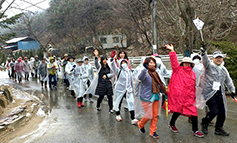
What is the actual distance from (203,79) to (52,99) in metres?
6.83

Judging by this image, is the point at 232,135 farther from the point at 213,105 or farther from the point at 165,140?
the point at 165,140

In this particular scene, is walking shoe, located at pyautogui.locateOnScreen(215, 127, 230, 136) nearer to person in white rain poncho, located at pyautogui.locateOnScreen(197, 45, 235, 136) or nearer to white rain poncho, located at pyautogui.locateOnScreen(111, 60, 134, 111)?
person in white rain poncho, located at pyautogui.locateOnScreen(197, 45, 235, 136)

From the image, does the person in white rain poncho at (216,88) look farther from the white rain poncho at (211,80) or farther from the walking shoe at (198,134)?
the walking shoe at (198,134)

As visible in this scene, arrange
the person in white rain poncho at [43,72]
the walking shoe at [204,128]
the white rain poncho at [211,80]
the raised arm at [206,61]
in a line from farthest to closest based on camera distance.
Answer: the person in white rain poncho at [43,72]
the walking shoe at [204,128]
the white rain poncho at [211,80]
the raised arm at [206,61]

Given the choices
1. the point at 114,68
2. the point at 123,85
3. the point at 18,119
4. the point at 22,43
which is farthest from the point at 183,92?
the point at 22,43

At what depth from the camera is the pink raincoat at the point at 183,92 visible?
4.73 metres

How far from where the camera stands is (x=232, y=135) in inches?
189

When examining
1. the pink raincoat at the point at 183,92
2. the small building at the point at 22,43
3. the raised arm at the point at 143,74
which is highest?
the small building at the point at 22,43

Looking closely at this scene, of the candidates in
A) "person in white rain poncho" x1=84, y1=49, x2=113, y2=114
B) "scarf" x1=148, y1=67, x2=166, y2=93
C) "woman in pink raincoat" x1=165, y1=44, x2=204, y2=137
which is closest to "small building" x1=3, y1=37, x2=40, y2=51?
"person in white rain poncho" x1=84, y1=49, x2=113, y2=114

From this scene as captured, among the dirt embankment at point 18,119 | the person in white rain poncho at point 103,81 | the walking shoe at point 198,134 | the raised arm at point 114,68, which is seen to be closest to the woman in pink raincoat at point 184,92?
the walking shoe at point 198,134

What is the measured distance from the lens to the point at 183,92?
4.75 metres

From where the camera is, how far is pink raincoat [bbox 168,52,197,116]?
4.73m

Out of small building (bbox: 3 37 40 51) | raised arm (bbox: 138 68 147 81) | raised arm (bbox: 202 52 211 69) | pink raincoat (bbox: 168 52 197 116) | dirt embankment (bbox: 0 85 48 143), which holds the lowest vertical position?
dirt embankment (bbox: 0 85 48 143)

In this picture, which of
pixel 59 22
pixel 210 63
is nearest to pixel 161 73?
pixel 210 63
